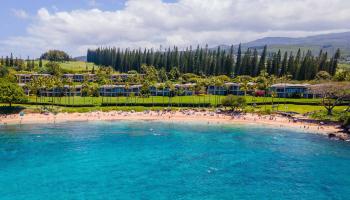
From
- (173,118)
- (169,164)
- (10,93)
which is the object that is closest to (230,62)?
(173,118)

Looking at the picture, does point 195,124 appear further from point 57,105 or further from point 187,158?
point 57,105

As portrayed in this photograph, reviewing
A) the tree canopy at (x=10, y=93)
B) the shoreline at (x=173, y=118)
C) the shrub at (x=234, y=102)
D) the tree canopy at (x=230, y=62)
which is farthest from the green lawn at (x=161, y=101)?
the tree canopy at (x=230, y=62)

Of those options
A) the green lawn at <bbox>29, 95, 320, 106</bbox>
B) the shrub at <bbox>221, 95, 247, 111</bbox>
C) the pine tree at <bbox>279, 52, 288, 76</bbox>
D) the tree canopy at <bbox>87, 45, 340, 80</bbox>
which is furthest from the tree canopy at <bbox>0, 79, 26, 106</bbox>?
the pine tree at <bbox>279, 52, 288, 76</bbox>

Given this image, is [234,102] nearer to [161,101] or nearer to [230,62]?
[161,101]

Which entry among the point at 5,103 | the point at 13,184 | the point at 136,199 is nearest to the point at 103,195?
the point at 136,199

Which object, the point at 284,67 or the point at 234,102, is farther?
the point at 284,67

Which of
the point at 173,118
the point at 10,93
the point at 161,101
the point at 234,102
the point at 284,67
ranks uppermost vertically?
the point at 284,67

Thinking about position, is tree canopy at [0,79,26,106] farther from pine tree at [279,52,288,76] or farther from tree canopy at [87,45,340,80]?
pine tree at [279,52,288,76]
